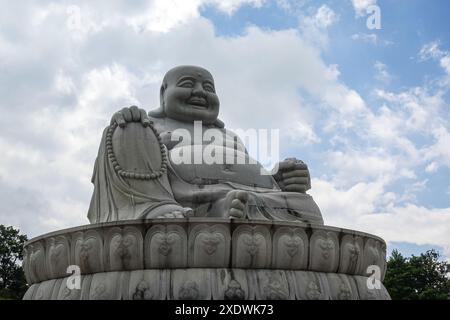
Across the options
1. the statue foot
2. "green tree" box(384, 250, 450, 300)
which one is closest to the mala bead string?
the statue foot

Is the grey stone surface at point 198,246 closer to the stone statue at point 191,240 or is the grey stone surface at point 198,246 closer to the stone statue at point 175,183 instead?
the stone statue at point 191,240

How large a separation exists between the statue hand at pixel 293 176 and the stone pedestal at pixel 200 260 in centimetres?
173

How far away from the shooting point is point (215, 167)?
7289 mm

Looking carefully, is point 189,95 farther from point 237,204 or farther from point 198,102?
point 237,204

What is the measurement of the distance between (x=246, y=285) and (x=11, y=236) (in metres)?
19.5

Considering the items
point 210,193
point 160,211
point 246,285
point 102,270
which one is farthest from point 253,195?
point 102,270

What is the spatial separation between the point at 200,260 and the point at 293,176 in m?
2.59

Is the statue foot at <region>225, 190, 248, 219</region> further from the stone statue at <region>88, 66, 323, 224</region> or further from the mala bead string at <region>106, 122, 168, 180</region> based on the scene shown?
the mala bead string at <region>106, 122, 168, 180</region>

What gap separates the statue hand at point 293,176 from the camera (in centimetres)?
741

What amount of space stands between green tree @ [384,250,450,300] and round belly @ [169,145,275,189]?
1552 cm

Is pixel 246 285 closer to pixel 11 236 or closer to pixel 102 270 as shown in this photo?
pixel 102 270

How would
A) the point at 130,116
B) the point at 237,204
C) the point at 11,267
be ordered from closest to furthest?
the point at 237,204 < the point at 130,116 < the point at 11,267

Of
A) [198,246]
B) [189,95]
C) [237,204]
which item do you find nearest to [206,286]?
[198,246]
